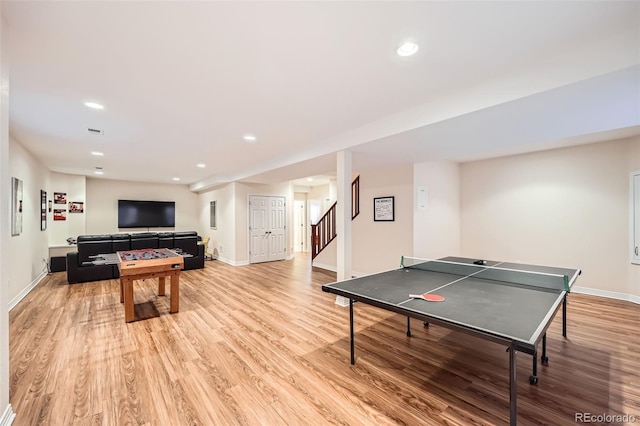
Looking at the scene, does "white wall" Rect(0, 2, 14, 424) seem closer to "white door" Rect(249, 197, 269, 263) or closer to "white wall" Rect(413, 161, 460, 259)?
"white wall" Rect(413, 161, 460, 259)

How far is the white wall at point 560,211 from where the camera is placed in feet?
14.3

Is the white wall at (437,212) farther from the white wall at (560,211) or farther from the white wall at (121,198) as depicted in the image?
the white wall at (121,198)

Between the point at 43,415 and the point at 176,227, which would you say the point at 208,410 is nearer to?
the point at 43,415

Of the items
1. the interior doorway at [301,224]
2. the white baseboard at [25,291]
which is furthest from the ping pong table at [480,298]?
the interior doorway at [301,224]

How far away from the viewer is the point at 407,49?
1.95m

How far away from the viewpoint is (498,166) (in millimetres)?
5578

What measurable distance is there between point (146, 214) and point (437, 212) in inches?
365

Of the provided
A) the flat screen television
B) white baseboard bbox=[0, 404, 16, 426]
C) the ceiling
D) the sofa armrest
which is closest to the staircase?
the ceiling

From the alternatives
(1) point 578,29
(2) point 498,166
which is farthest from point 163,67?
(2) point 498,166

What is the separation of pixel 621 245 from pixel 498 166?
2292mm

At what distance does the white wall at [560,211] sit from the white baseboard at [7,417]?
6.87 metres

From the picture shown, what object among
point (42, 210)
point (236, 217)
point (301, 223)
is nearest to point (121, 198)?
point (42, 210)

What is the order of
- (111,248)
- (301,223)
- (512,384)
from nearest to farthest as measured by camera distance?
(512,384) → (111,248) → (301,223)

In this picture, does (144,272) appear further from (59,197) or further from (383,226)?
(59,197)
